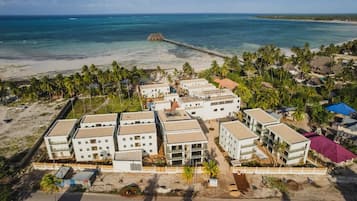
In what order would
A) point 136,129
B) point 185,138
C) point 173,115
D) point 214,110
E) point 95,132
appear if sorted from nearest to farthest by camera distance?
point 185,138 → point 95,132 → point 136,129 → point 173,115 → point 214,110

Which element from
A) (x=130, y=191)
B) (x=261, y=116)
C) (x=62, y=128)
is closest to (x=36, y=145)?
(x=62, y=128)

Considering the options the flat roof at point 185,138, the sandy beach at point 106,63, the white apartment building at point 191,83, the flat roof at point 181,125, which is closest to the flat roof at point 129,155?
the flat roof at point 185,138

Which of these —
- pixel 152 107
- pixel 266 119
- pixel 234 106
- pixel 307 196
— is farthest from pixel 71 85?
pixel 307 196

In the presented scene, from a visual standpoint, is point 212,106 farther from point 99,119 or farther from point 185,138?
point 99,119

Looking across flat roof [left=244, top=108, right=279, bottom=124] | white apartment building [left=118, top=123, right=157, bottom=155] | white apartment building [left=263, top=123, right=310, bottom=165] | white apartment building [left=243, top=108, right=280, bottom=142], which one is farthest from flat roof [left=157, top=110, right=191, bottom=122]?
white apartment building [left=263, top=123, right=310, bottom=165]

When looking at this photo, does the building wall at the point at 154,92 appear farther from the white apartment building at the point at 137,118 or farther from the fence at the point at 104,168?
the fence at the point at 104,168

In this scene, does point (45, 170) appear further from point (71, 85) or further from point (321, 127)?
point (321, 127)
